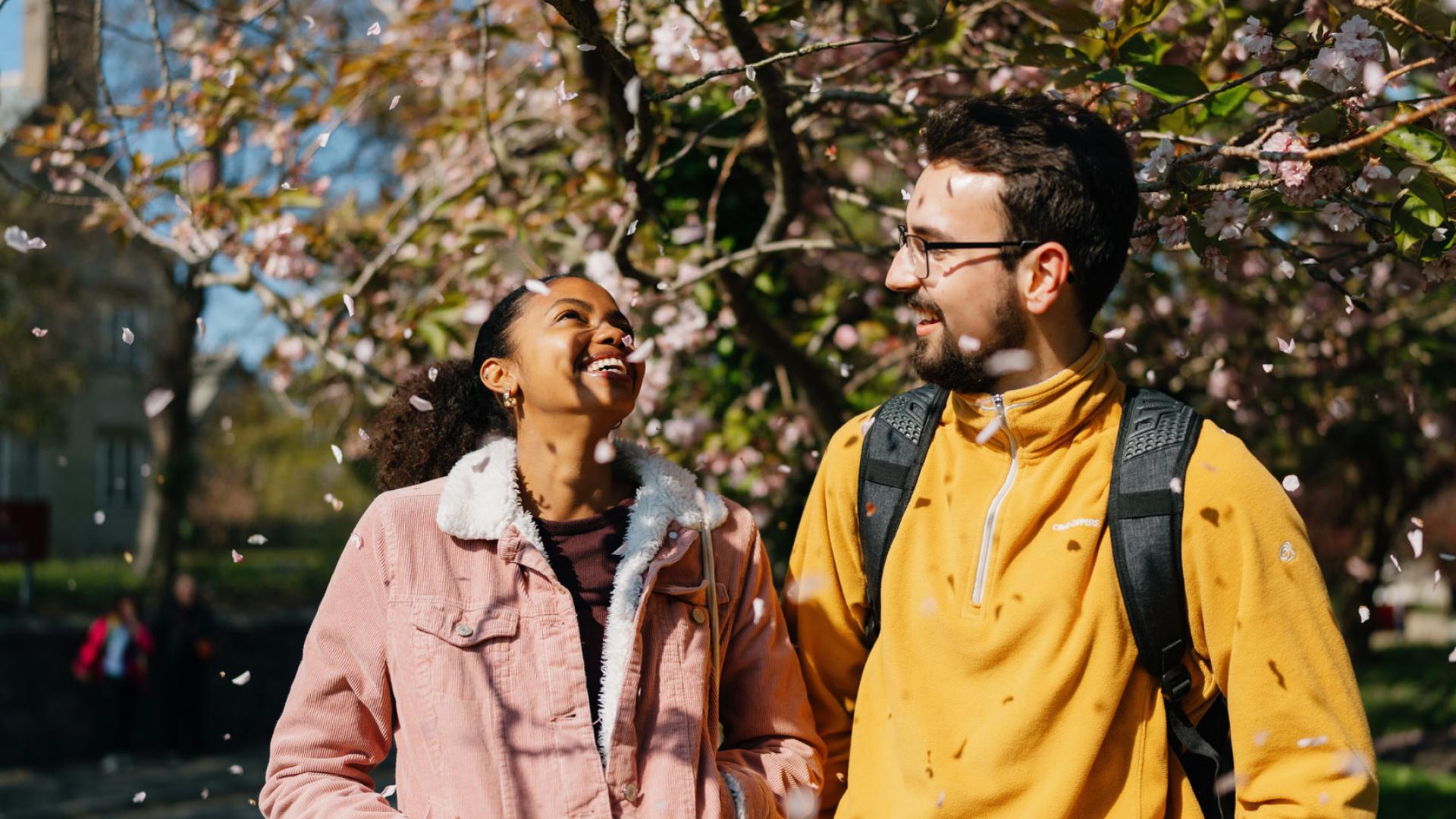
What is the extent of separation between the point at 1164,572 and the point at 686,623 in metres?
0.78

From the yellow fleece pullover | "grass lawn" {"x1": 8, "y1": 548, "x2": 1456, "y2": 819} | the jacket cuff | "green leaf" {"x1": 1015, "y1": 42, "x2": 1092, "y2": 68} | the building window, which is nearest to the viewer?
the yellow fleece pullover

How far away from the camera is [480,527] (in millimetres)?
2205

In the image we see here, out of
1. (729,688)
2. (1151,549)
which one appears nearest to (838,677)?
(729,688)

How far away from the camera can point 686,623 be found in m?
2.26

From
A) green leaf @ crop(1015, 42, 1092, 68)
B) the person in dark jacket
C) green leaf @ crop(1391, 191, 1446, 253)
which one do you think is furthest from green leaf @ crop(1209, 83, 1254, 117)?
the person in dark jacket

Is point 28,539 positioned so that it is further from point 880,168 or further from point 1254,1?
point 1254,1

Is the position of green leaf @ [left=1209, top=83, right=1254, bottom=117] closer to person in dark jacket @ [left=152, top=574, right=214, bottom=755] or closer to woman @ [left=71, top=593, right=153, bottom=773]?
woman @ [left=71, top=593, right=153, bottom=773]

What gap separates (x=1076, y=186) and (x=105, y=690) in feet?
42.3

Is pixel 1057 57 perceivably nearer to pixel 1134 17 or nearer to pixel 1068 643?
pixel 1134 17

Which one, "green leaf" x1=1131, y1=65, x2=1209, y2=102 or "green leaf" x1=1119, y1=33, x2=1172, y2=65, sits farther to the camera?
"green leaf" x1=1119, y1=33, x2=1172, y2=65

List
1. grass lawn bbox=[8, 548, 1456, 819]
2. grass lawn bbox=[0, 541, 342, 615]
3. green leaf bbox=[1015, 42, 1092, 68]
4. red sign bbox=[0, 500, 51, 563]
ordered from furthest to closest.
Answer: grass lawn bbox=[0, 541, 342, 615] < red sign bbox=[0, 500, 51, 563] < grass lawn bbox=[8, 548, 1456, 819] < green leaf bbox=[1015, 42, 1092, 68]

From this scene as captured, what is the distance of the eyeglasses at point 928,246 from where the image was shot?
2.12m

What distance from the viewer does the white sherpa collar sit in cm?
217

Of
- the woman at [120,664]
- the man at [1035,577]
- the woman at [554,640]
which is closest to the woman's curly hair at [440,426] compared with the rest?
the woman at [554,640]
